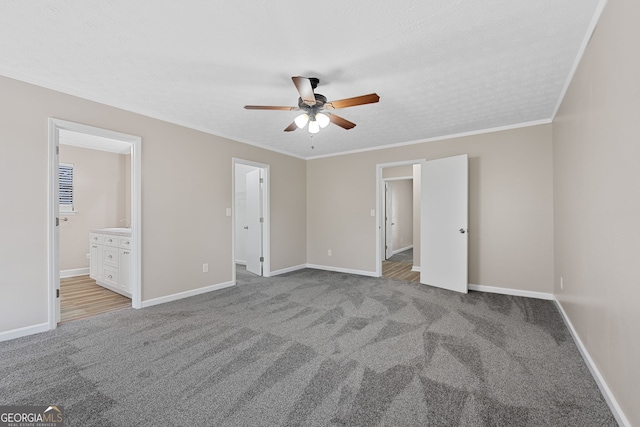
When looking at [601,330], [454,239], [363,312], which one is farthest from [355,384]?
[454,239]

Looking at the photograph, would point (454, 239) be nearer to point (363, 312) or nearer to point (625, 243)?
point (363, 312)

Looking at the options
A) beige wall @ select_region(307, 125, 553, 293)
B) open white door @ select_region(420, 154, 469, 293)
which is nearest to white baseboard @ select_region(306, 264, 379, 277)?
beige wall @ select_region(307, 125, 553, 293)

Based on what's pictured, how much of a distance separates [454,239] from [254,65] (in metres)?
3.55

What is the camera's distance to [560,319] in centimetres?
288

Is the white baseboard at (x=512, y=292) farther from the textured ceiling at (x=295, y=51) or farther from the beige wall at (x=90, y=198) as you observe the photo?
the beige wall at (x=90, y=198)

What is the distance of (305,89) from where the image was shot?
2.14 meters

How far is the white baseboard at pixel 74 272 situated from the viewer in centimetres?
488

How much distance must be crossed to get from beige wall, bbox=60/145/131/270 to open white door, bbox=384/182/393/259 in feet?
19.7

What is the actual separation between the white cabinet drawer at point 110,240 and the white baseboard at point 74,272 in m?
1.58

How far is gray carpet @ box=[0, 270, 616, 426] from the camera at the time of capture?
1.55 metres

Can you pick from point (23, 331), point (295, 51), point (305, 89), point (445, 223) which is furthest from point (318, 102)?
point (23, 331)

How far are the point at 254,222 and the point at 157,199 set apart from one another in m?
1.93

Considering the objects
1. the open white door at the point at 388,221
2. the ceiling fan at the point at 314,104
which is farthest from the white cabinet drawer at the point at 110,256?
the open white door at the point at 388,221

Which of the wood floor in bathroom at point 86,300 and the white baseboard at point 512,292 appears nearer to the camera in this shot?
the wood floor in bathroom at point 86,300
